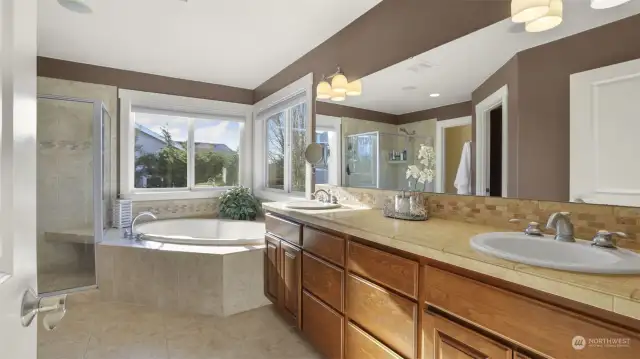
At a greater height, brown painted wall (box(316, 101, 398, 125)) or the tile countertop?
brown painted wall (box(316, 101, 398, 125))

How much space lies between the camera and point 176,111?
3.91 metres

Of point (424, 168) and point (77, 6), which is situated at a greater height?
point (77, 6)

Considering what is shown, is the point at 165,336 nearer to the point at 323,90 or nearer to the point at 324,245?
the point at 324,245

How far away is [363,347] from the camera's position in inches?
59.2

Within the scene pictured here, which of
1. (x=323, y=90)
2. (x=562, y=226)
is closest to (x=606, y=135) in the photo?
(x=562, y=226)

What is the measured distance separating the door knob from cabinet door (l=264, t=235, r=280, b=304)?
1.76 metres

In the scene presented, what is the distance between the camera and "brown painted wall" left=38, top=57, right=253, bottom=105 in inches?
130

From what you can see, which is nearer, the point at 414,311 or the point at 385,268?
the point at 414,311

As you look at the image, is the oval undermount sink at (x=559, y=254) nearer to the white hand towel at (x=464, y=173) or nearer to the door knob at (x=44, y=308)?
the white hand towel at (x=464, y=173)

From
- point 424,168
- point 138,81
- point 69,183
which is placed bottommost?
point 69,183

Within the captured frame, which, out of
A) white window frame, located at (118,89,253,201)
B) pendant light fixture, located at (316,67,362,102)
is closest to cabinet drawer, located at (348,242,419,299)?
pendant light fixture, located at (316,67,362,102)

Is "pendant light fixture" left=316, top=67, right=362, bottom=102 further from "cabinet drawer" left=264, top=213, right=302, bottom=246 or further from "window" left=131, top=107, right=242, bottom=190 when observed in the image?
"window" left=131, top=107, right=242, bottom=190

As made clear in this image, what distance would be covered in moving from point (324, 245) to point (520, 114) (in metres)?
1.15

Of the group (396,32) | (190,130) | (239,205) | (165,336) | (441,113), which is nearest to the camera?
(441,113)
